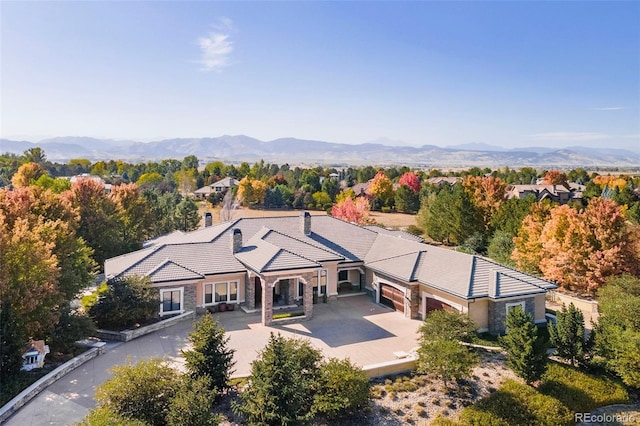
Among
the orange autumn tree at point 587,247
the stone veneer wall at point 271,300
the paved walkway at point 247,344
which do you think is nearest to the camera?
the paved walkway at point 247,344

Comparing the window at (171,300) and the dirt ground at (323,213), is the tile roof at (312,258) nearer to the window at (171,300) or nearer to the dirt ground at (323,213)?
the window at (171,300)

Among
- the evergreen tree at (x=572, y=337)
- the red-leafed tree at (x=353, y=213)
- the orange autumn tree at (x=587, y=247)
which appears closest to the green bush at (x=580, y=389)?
the evergreen tree at (x=572, y=337)

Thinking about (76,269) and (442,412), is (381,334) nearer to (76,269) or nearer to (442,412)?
(442,412)

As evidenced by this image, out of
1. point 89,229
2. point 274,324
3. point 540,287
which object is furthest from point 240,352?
point 89,229

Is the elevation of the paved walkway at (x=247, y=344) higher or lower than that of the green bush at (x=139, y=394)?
lower

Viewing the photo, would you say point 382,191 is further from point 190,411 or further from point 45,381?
point 190,411

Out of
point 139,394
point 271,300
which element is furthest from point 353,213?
point 139,394
